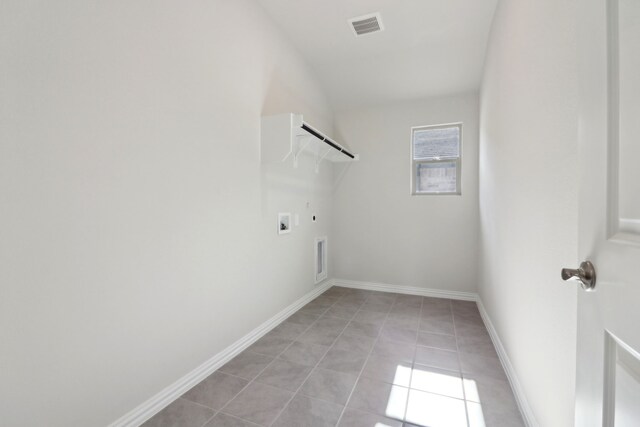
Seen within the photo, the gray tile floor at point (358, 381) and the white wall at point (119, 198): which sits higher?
the white wall at point (119, 198)

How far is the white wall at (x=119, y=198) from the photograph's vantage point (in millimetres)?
1073

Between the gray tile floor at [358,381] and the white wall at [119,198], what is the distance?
29 centimetres

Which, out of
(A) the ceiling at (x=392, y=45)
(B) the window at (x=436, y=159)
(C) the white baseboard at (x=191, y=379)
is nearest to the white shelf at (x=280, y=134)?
(A) the ceiling at (x=392, y=45)

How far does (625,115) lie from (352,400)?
176cm

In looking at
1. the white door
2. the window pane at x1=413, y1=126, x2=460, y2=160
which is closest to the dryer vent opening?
the window pane at x1=413, y1=126, x2=460, y2=160

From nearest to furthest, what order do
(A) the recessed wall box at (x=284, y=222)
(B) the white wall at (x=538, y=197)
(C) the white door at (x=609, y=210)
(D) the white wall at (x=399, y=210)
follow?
(C) the white door at (x=609, y=210) → (B) the white wall at (x=538, y=197) → (A) the recessed wall box at (x=284, y=222) → (D) the white wall at (x=399, y=210)

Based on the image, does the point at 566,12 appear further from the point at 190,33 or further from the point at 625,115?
the point at 190,33

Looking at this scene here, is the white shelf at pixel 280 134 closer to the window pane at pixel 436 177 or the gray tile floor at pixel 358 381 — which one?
the gray tile floor at pixel 358 381

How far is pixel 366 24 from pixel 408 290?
10.3 ft

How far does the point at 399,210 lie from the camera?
12.8 ft

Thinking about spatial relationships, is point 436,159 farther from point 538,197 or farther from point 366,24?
point 538,197

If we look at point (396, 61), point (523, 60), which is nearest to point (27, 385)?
point (523, 60)

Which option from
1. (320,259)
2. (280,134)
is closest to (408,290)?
(320,259)

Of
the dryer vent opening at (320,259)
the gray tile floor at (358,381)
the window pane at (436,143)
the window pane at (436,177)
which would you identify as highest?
the window pane at (436,143)
